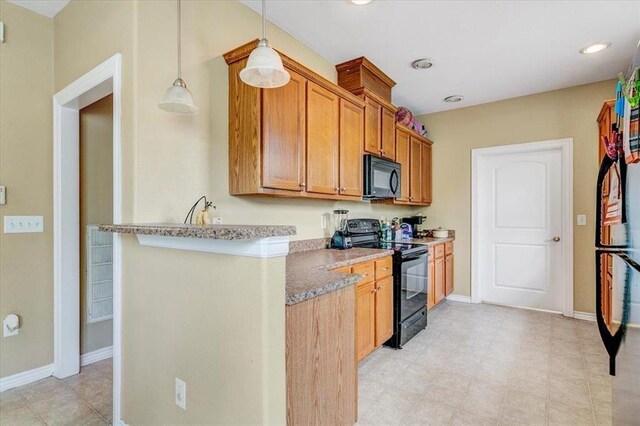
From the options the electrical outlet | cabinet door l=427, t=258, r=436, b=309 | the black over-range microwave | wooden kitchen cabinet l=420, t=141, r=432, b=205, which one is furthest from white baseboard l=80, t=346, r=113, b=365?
wooden kitchen cabinet l=420, t=141, r=432, b=205

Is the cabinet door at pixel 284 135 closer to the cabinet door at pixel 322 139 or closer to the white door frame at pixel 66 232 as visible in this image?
the cabinet door at pixel 322 139

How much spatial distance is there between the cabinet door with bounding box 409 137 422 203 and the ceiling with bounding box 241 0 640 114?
0.80 metres

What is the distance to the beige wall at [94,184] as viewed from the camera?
104 inches

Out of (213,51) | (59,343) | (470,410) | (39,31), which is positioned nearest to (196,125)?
(213,51)

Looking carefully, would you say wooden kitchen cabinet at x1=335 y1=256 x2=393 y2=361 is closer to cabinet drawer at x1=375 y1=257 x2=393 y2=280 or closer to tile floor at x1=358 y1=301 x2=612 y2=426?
cabinet drawer at x1=375 y1=257 x2=393 y2=280

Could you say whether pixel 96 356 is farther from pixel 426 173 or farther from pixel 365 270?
pixel 426 173

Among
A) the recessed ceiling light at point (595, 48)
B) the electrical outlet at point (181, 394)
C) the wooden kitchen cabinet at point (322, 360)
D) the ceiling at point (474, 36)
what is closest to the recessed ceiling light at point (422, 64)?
the ceiling at point (474, 36)

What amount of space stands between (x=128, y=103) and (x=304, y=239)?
1.70 meters

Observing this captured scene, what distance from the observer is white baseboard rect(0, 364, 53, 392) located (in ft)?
7.35

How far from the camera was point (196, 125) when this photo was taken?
2057 millimetres

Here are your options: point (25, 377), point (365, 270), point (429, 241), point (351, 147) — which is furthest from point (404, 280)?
point (25, 377)

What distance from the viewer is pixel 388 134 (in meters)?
3.52

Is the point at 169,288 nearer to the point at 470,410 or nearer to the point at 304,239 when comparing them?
the point at 304,239

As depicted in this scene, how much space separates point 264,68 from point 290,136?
0.80 metres
